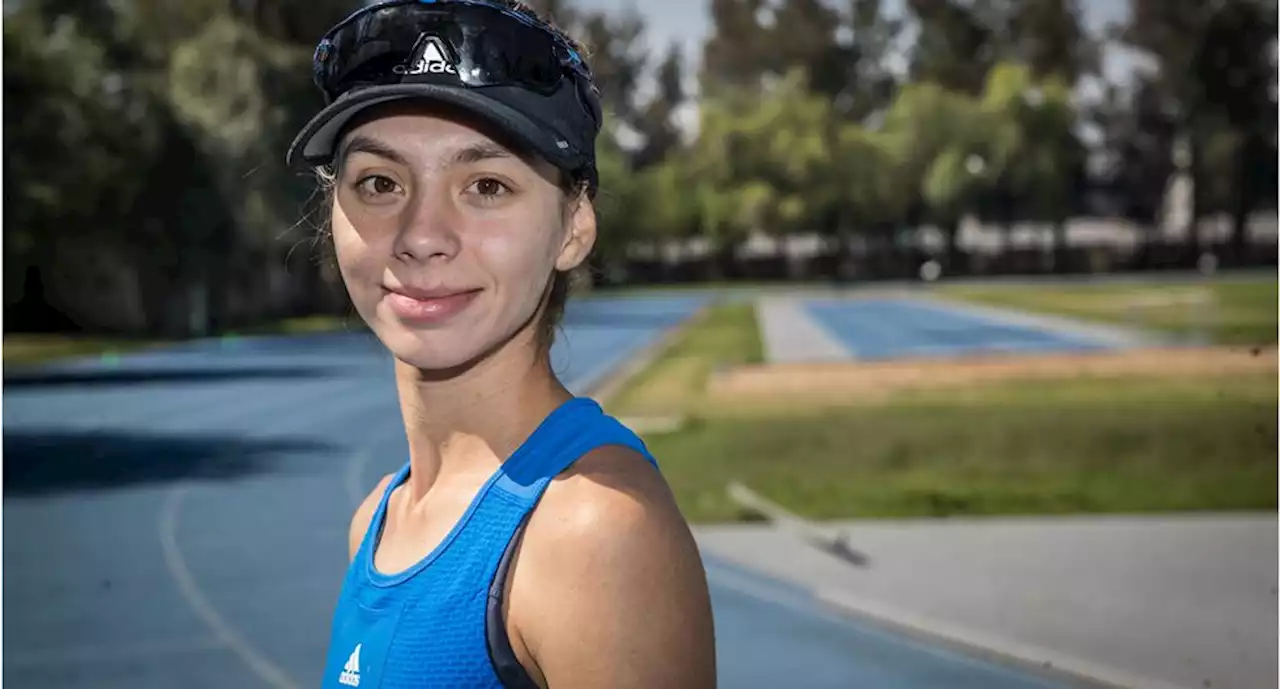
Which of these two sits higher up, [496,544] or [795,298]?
[496,544]

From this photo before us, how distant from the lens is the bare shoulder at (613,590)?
1.13 m

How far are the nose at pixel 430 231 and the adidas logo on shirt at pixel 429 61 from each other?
107 millimetres

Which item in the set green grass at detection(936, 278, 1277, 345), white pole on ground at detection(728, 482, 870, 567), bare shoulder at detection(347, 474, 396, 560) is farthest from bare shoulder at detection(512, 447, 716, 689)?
green grass at detection(936, 278, 1277, 345)

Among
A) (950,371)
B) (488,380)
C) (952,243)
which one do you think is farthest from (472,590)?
(950,371)

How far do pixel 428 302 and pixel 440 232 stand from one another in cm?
6

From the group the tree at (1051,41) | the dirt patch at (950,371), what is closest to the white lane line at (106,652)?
the dirt patch at (950,371)

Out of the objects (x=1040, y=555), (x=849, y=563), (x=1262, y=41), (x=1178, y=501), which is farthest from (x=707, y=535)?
(x=1262, y=41)

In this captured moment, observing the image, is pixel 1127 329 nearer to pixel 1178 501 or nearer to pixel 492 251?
→ pixel 1178 501

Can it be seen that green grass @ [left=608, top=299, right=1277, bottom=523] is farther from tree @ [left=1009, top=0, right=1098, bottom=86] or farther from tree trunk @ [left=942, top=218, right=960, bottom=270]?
tree @ [left=1009, top=0, right=1098, bottom=86]

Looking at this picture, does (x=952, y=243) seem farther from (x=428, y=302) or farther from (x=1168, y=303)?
(x=428, y=302)

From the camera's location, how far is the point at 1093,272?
1349 centimetres

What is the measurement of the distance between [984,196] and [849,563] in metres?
7.02

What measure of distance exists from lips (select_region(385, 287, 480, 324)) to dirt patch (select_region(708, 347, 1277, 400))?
11.5m

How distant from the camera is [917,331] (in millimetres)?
15867
